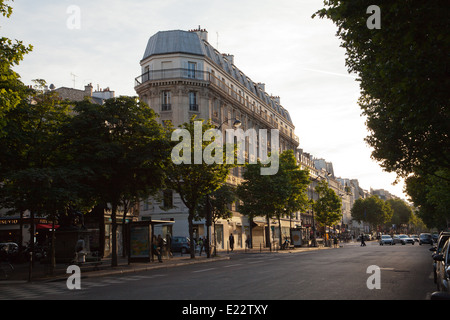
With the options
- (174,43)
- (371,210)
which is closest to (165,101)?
(174,43)

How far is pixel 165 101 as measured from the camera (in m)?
49.4

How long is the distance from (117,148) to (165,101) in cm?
2739

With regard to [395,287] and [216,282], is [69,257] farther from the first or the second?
[395,287]

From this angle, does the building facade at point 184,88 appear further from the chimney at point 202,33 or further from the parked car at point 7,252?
the parked car at point 7,252

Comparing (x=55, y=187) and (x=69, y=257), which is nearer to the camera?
(x=55, y=187)

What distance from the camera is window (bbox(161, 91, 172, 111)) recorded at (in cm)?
4916

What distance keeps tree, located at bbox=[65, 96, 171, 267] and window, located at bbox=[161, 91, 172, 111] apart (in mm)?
23809

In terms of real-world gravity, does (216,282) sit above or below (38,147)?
below

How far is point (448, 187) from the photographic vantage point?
36250 millimetres

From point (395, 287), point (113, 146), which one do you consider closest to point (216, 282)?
point (395, 287)

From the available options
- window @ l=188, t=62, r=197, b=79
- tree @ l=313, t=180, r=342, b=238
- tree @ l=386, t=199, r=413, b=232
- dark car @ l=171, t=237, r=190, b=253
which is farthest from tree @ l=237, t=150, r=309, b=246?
tree @ l=386, t=199, r=413, b=232

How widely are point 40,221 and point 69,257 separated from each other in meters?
18.7

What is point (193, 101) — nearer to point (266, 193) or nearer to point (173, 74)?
point (173, 74)
